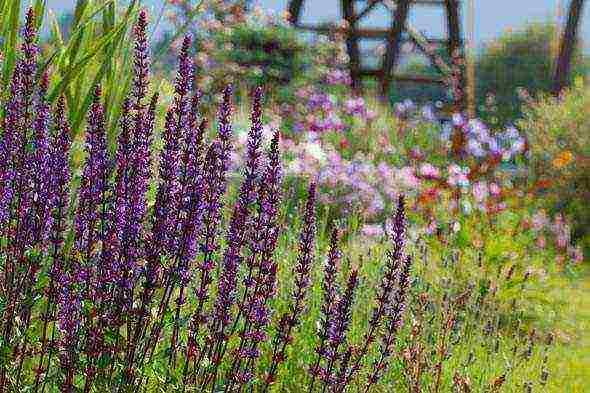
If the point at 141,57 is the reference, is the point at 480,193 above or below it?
below

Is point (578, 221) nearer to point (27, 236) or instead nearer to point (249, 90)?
point (249, 90)

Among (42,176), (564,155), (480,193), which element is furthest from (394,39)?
(42,176)

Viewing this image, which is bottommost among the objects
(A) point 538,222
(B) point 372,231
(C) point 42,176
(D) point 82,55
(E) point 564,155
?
(A) point 538,222

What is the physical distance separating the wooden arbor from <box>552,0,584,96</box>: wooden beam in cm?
167

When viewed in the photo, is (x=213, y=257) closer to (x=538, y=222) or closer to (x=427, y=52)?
(x=538, y=222)

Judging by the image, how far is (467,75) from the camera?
701 inches

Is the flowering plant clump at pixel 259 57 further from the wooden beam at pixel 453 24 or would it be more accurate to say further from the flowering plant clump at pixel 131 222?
the flowering plant clump at pixel 131 222

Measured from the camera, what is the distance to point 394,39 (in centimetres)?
1653

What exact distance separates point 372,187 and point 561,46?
770 cm

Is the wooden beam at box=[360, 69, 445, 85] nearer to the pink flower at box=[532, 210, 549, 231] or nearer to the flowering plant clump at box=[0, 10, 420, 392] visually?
the pink flower at box=[532, 210, 549, 231]

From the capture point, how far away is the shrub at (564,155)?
1160cm

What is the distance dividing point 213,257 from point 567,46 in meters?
12.1

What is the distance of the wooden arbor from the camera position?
16609 mm

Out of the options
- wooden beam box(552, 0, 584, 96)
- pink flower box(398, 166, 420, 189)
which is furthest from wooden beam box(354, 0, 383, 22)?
pink flower box(398, 166, 420, 189)
